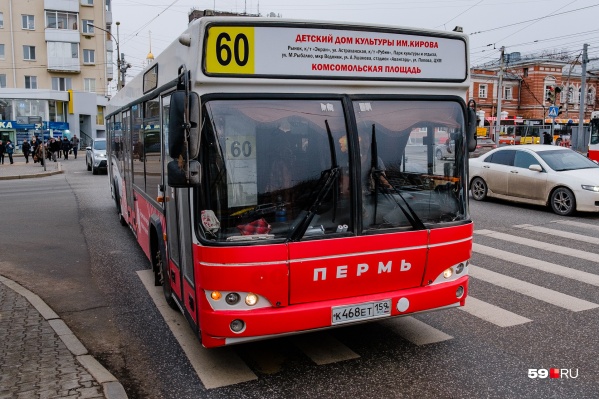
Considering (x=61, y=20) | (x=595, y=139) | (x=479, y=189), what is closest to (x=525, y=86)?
(x=595, y=139)

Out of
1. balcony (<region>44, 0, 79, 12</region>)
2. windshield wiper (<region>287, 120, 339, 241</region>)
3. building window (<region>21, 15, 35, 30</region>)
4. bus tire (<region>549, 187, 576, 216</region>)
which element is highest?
balcony (<region>44, 0, 79, 12</region>)

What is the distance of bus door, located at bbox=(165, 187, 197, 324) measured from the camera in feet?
15.4

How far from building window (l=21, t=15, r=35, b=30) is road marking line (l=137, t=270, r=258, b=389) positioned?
2386 inches

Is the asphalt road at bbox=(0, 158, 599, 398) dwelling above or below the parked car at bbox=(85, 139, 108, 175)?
below

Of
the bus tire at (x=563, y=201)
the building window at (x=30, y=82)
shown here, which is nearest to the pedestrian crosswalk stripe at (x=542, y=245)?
the bus tire at (x=563, y=201)

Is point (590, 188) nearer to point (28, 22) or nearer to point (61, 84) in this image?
point (61, 84)

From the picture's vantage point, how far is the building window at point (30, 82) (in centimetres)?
5759

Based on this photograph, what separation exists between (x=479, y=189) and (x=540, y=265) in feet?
23.4

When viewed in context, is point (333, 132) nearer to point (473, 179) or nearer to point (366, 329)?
point (366, 329)

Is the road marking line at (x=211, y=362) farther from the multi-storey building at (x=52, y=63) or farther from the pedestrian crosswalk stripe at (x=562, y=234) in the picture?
the multi-storey building at (x=52, y=63)

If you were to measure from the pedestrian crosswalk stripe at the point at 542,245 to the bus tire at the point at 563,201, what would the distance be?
283cm

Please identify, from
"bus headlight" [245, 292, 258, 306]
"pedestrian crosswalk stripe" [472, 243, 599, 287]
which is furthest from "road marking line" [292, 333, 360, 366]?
"pedestrian crosswalk stripe" [472, 243, 599, 287]

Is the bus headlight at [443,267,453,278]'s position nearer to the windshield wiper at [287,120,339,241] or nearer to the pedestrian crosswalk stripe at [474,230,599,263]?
the windshield wiper at [287,120,339,241]

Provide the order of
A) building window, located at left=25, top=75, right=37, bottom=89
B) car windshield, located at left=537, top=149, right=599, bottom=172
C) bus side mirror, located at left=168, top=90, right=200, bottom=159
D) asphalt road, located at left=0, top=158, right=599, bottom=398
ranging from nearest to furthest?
bus side mirror, located at left=168, top=90, right=200, bottom=159, asphalt road, located at left=0, top=158, right=599, bottom=398, car windshield, located at left=537, top=149, right=599, bottom=172, building window, located at left=25, top=75, right=37, bottom=89
